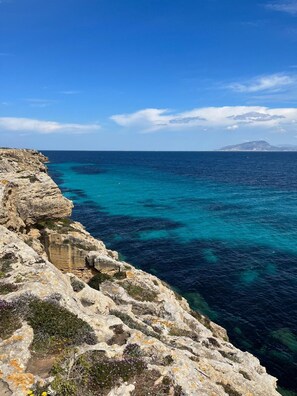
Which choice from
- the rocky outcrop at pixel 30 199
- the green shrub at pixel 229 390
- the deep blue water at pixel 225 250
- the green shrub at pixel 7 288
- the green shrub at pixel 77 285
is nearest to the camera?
the green shrub at pixel 229 390

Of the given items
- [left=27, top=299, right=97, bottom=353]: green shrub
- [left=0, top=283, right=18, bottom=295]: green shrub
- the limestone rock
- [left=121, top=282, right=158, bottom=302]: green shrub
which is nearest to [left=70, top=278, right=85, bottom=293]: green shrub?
[left=121, top=282, right=158, bottom=302]: green shrub

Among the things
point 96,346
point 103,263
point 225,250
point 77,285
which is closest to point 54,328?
point 96,346

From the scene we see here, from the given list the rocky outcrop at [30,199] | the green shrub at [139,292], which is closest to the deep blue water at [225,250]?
the green shrub at [139,292]

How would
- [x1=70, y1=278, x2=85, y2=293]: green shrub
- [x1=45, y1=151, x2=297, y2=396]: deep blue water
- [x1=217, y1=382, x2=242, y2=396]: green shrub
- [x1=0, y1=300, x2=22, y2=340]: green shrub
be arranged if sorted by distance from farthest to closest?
1. [x1=45, y1=151, x2=297, y2=396]: deep blue water
2. [x1=70, y1=278, x2=85, y2=293]: green shrub
3. [x1=217, y1=382, x2=242, y2=396]: green shrub
4. [x1=0, y1=300, x2=22, y2=340]: green shrub

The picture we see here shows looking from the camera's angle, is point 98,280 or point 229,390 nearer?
point 229,390

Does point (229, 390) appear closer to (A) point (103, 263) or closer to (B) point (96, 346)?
(B) point (96, 346)

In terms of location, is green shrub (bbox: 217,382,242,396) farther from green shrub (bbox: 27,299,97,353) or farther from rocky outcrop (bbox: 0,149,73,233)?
rocky outcrop (bbox: 0,149,73,233)

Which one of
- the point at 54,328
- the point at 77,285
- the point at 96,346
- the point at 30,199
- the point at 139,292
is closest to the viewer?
the point at 96,346

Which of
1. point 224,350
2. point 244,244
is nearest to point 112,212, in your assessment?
point 244,244

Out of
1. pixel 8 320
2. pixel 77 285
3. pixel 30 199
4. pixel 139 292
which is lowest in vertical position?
pixel 139 292

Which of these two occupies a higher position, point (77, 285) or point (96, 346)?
point (96, 346)

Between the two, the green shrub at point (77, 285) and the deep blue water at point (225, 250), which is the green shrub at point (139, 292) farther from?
the deep blue water at point (225, 250)

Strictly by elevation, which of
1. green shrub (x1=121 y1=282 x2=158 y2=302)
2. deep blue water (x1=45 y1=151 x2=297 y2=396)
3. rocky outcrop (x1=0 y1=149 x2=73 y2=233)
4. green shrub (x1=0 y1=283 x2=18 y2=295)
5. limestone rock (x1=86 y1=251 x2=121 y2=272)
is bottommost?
deep blue water (x1=45 y1=151 x2=297 y2=396)

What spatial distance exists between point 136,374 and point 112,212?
75150 millimetres
